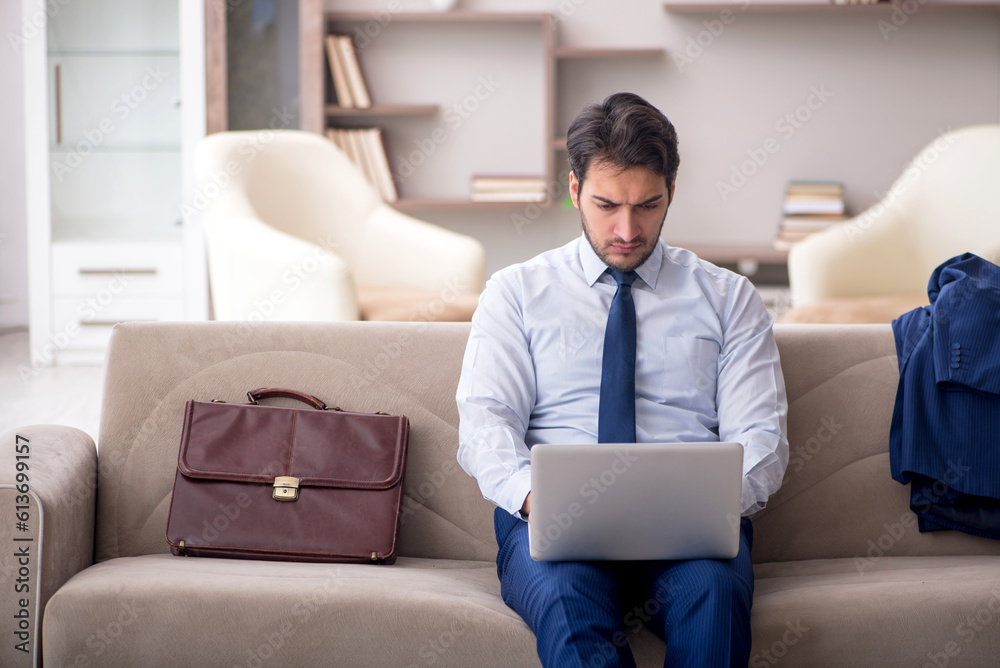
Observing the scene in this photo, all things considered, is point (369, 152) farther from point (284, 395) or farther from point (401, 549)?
point (401, 549)

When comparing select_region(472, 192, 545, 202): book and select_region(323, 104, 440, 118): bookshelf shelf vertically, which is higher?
select_region(323, 104, 440, 118): bookshelf shelf

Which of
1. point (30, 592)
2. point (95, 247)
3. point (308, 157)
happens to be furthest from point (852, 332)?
point (95, 247)

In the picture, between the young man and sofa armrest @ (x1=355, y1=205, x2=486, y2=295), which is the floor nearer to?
sofa armrest @ (x1=355, y1=205, x2=486, y2=295)

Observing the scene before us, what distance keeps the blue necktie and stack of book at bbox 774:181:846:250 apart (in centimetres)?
278

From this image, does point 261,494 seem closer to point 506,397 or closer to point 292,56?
→ point 506,397

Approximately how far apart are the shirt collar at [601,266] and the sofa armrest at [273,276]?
1.11 meters

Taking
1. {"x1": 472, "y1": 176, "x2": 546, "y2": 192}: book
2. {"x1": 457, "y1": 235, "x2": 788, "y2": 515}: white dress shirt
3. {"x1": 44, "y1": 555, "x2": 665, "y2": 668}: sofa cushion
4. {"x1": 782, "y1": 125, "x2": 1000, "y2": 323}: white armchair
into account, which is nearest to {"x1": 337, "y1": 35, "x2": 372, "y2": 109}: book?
{"x1": 472, "y1": 176, "x2": 546, "y2": 192}: book

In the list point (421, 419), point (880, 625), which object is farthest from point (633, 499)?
point (421, 419)

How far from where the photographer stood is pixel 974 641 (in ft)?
4.60

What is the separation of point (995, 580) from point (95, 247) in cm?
360

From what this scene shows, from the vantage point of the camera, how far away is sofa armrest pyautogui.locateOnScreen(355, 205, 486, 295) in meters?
3.16

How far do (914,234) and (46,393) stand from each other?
3148 mm

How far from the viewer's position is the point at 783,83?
4.32 meters

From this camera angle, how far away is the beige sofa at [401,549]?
54.1 inches
